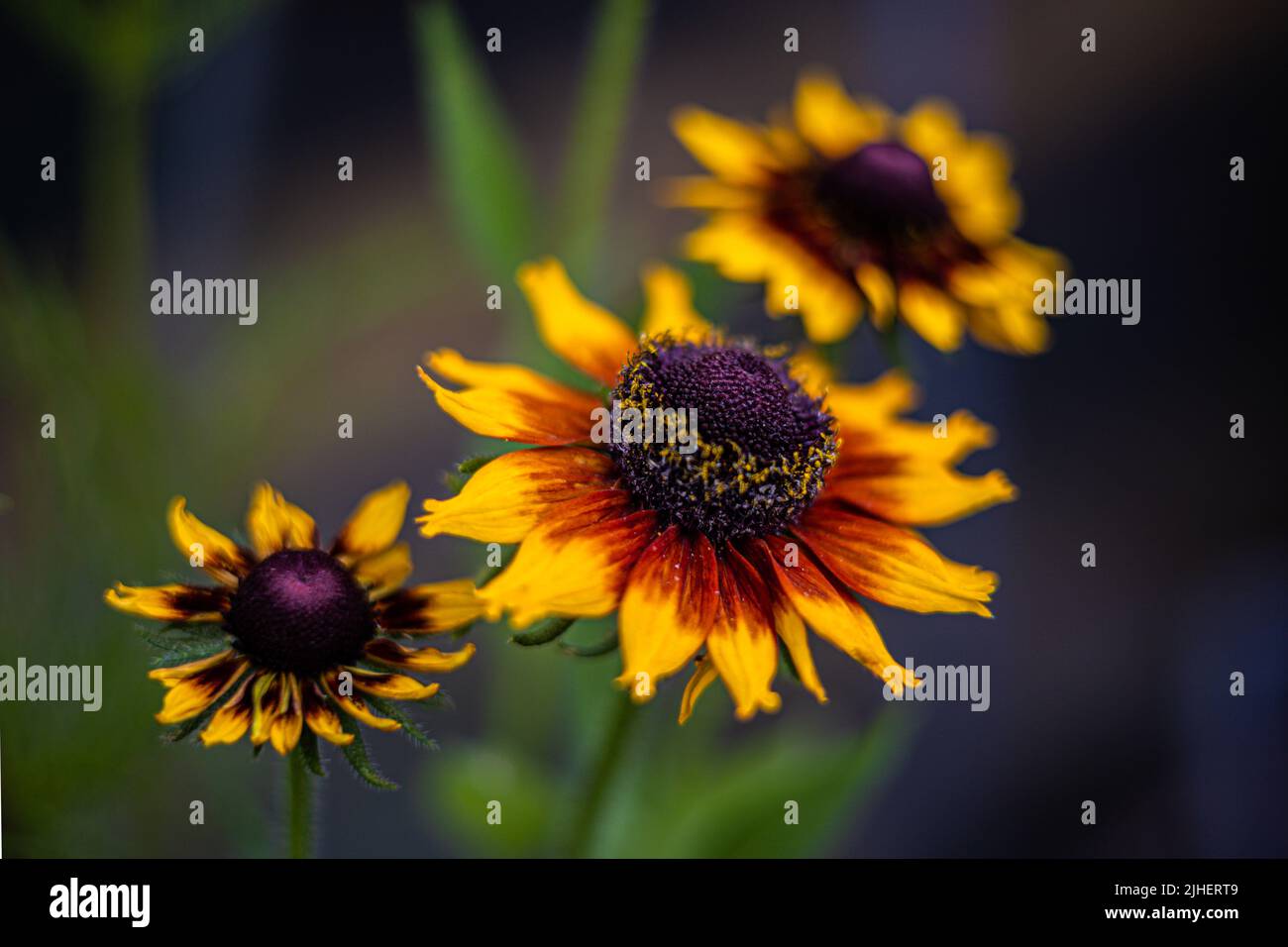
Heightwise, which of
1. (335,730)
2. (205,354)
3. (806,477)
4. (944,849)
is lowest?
(944,849)

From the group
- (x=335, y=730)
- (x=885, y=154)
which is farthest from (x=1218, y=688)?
(x=335, y=730)

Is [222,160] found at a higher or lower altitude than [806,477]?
higher

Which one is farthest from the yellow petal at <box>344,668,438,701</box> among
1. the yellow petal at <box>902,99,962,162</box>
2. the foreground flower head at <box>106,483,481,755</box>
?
the yellow petal at <box>902,99,962,162</box>

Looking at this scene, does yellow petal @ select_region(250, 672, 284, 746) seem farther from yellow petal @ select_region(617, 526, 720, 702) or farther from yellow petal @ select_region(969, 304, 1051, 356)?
yellow petal @ select_region(969, 304, 1051, 356)

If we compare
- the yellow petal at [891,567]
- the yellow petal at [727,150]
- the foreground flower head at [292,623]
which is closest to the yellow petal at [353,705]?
the foreground flower head at [292,623]

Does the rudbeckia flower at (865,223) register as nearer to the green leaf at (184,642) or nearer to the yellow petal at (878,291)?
the yellow petal at (878,291)

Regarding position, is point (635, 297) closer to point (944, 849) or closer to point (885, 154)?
point (885, 154)
